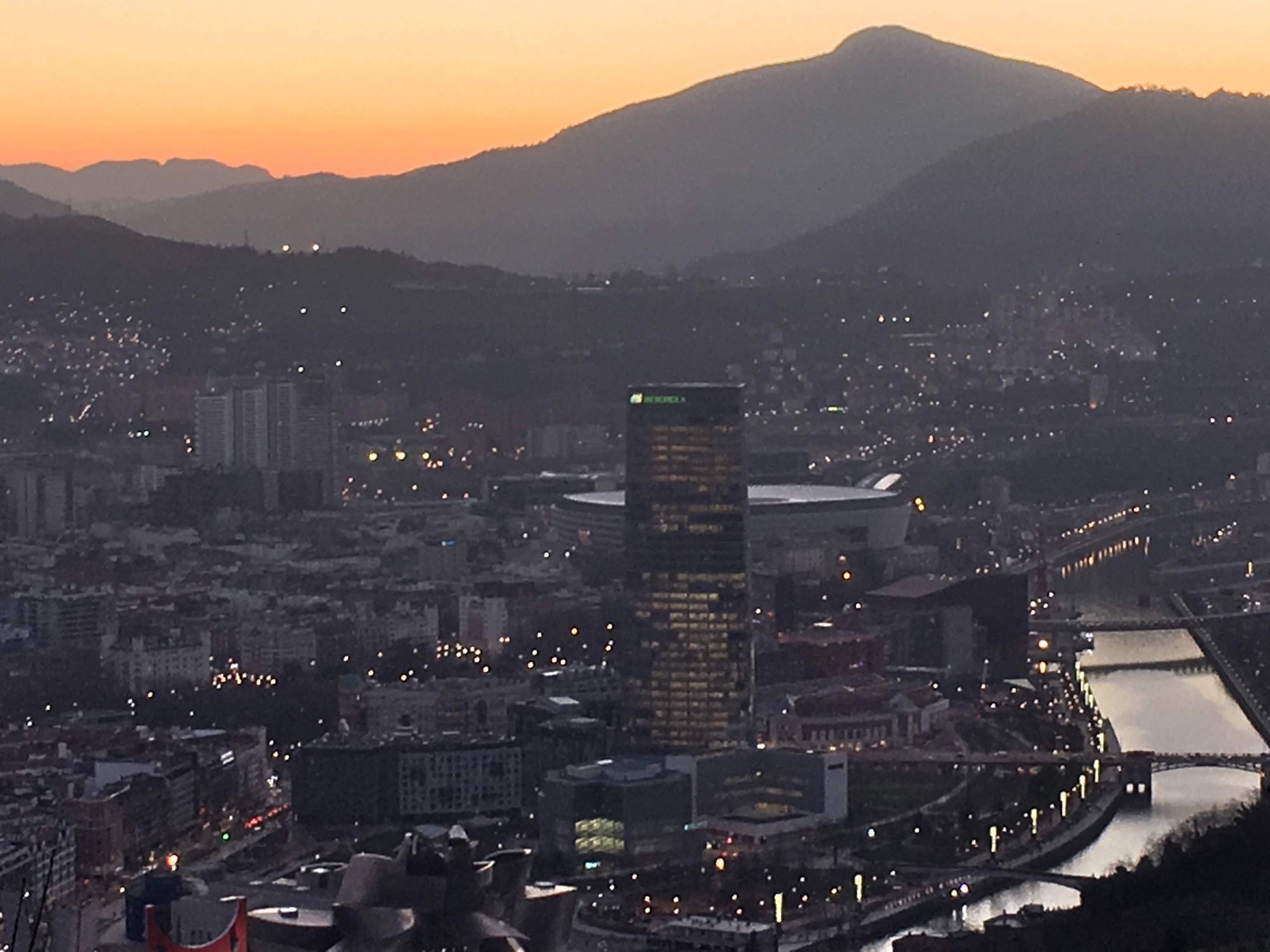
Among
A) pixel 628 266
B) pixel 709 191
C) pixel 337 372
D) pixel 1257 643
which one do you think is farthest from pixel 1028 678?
pixel 709 191

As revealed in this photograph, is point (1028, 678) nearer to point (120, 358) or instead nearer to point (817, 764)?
point (817, 764)

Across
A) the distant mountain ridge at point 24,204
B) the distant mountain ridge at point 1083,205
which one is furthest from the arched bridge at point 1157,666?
the distant mountain ridge at point 24,204

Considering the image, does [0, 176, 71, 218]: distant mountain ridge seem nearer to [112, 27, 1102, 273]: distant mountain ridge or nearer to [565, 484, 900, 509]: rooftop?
[112, 27, 1102, 273]: distant mountain ridge

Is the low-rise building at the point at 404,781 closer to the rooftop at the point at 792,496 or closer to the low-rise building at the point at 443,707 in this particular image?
the low-rise building at the point at 443,707

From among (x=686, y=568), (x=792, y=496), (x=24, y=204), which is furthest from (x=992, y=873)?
(x=24, y=204)

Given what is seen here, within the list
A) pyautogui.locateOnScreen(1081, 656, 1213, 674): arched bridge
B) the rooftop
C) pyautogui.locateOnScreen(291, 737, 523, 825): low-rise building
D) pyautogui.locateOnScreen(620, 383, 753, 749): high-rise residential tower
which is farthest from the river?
pyautogui.locateOnScreen(291, 737, 523, 825): low-rise building

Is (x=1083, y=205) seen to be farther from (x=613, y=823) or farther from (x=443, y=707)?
(x=613, y=823)
